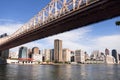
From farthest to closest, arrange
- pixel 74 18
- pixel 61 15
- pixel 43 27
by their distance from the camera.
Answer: pixel 43 27 → pixel 61 15 → pixel 74 18

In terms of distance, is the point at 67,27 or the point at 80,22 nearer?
the point at 80,22

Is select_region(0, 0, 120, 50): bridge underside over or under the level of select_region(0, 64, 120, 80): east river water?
over

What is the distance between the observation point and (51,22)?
128 ft

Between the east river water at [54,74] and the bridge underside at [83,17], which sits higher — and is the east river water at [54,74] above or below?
below

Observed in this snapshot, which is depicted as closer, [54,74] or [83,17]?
[83,17]

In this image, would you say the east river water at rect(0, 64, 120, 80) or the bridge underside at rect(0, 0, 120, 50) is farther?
the east river water at rect(0, 64, 120, 80)

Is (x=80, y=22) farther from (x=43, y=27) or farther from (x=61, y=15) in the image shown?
(x=43, y=27)

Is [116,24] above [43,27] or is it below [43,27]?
below

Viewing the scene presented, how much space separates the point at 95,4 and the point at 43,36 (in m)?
22.5

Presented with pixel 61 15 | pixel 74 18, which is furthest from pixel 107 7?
pixel 61 15

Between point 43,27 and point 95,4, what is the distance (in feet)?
54.0

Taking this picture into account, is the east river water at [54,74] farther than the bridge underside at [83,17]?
Yes

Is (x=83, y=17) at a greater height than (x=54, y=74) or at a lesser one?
greater

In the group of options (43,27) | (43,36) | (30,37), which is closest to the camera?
(43,27)
